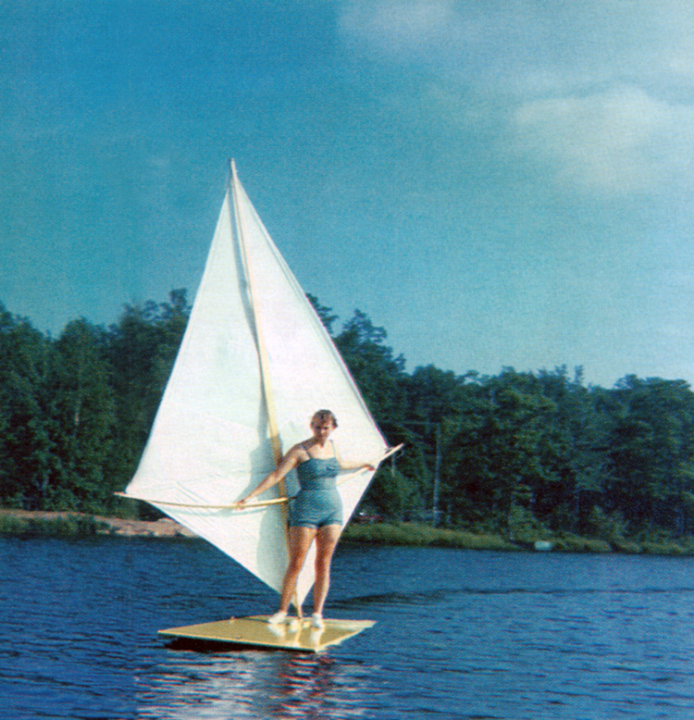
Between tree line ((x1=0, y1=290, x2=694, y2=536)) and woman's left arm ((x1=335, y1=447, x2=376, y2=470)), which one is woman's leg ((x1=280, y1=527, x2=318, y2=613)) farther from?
tree line ((x1=0, y1=290, x2=694, y2=536))

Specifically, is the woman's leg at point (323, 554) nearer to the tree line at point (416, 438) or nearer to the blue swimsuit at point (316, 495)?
the blue swimsuit at point (316, 495)

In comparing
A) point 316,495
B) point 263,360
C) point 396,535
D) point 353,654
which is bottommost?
point 396,535

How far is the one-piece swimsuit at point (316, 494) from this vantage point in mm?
8891

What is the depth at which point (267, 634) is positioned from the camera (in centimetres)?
897

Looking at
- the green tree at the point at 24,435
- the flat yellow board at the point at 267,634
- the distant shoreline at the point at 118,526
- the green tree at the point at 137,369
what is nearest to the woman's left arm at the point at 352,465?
the flat yellow board at the point at 267,634

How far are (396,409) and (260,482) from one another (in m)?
52.8

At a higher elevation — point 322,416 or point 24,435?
point 24,435

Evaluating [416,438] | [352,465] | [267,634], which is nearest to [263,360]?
[352,465]

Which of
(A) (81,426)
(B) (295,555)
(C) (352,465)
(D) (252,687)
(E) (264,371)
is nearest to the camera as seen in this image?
(D) (252,687)

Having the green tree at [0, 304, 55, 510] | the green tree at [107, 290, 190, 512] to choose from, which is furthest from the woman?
the green tree at [0, 304, 55, 510]

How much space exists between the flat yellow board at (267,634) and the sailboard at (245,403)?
354 mm

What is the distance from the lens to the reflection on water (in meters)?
6.46

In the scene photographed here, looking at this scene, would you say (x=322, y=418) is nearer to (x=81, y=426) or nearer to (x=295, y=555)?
(x=295, y=555)

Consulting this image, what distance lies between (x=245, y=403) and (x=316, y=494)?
3.56 ft
